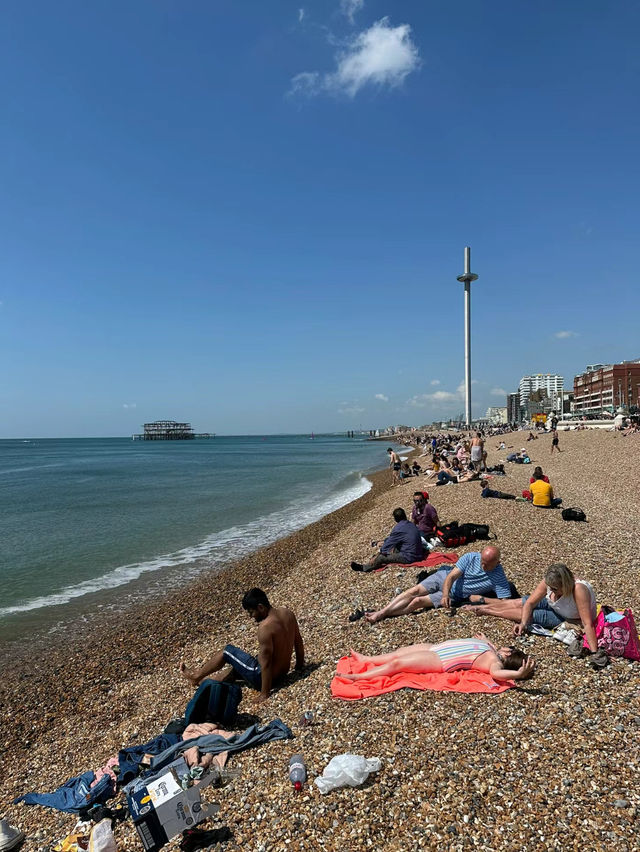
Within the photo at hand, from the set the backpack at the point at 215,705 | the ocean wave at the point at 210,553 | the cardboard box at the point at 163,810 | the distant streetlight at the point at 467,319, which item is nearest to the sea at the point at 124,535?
the ocean wave at the point at 210,553

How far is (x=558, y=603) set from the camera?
6.06 metres

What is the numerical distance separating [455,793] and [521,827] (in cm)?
49

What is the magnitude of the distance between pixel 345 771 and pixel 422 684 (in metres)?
1.61

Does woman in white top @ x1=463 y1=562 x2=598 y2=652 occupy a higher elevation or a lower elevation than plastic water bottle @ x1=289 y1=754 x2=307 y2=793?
higher

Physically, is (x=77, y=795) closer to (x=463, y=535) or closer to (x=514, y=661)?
(x=514, y=661)

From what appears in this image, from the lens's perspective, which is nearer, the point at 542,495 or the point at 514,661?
the point at 514,661

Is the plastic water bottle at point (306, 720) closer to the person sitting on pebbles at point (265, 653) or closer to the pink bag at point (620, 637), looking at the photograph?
the person sitting on pebbles at point (265, 653)

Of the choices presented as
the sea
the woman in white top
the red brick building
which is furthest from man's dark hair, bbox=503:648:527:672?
the red brick building

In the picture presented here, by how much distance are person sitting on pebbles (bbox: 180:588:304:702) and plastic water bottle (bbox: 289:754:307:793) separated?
162 centimetres

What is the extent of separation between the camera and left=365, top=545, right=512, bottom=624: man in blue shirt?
7172 millimetres

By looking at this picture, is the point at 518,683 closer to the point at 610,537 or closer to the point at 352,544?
the point at 610,537

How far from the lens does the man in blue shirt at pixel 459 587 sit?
7172 millimetres

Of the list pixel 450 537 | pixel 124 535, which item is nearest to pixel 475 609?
pixel 450 537

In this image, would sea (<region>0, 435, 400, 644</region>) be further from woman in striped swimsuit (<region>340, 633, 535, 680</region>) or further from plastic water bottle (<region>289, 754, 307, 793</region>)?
plastic water bottle (<region>289, 754, 307, 793</region>)
